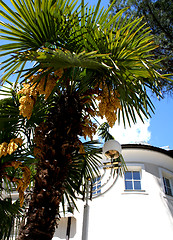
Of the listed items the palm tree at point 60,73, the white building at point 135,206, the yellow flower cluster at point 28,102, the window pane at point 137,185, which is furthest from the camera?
the window pane at point 137,185

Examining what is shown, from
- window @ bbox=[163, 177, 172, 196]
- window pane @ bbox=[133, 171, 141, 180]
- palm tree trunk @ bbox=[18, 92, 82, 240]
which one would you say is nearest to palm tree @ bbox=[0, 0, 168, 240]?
palm tree trunk @ bbox=[18, 92, 82, 240]

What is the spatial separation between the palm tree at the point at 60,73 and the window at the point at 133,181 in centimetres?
899

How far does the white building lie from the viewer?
1052 cm

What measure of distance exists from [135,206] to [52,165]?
9325mm

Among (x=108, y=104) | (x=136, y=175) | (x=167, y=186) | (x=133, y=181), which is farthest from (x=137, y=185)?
(x=108, y=104)

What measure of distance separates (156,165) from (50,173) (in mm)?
11003

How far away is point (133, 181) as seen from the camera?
12148mm

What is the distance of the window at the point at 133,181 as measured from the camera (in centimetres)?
1195

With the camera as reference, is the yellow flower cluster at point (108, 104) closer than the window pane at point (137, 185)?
Yes

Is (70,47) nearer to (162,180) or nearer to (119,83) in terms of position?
(119,83)

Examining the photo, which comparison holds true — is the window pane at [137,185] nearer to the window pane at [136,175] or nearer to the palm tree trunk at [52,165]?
the window pane at [136,175]

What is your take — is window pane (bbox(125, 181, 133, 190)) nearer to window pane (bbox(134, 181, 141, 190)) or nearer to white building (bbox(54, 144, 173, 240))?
white building (bbox(54, 144, 173, 240))

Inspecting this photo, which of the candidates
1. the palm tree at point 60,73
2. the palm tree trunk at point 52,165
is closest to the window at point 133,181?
the palm tree at point 60,73

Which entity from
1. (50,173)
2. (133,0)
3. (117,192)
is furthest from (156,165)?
(50,173)
